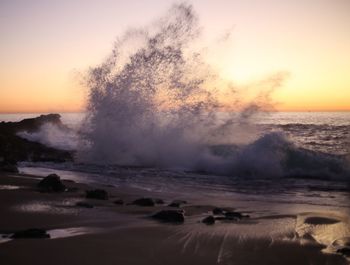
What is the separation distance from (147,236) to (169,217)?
3.52 feet

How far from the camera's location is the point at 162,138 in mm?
17969

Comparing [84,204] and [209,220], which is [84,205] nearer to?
[84,204]

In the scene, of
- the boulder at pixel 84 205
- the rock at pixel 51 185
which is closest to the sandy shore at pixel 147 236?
the boulder at pixel 84 205

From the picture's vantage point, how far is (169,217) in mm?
6680

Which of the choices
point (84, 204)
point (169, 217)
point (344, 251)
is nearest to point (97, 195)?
point (84, 204)

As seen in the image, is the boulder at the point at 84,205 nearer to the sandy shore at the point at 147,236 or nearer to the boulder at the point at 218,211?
the sandy shore at the point at 147,236

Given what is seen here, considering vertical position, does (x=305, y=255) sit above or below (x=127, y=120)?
below

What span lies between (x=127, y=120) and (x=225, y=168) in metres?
5.62

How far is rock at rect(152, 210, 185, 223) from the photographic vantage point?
662 cm

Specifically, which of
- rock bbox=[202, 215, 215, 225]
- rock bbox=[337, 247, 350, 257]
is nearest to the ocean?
rock bbox=[202, 215, 215, 225]

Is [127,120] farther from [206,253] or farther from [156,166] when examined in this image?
[206,253]

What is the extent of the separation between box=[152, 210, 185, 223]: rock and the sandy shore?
133 mm

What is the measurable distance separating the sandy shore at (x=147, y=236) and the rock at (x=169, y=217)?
0.13 metres

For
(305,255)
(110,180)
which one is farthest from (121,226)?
(110,180)
